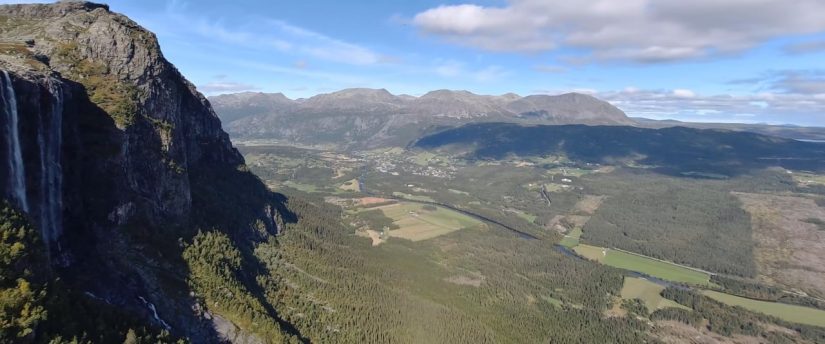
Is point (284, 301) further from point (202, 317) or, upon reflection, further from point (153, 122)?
point (153, 122)

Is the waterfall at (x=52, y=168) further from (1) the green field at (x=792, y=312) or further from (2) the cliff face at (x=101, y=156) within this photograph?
(1) the green field at (x=792, y=312)

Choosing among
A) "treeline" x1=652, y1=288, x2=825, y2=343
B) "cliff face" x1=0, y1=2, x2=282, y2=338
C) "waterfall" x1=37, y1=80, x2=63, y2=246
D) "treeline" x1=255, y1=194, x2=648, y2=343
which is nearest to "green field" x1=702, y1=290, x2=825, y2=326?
"treeline" x1=652, y1=288, x2=825, y2=343

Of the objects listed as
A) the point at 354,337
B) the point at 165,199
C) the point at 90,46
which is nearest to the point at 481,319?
the point at 354,337

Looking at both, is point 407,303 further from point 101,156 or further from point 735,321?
point 735,321

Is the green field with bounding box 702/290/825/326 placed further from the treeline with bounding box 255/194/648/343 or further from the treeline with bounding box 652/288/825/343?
the treeline with bounding box 255/194/648/343

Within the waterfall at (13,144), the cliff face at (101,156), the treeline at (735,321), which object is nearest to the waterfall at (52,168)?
the cliff face at (101,156)

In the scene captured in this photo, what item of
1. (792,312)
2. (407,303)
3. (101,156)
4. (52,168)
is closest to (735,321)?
(792,312)
